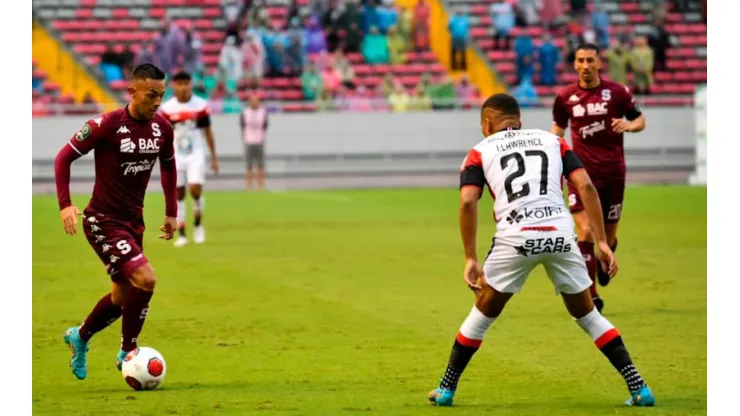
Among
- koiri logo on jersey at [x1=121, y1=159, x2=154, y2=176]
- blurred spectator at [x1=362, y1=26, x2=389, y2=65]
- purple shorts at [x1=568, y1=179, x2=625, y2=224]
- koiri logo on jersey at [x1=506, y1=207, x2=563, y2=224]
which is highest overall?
blurred spectator at [x1=362, y1=26, x2=389, y2=65]

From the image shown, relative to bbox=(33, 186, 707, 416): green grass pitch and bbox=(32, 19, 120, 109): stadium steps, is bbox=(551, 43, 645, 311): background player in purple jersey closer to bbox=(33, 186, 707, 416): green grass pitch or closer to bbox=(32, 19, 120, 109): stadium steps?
bbox=(33, 186, 707, 416): green grass pitch

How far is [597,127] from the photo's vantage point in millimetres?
13039

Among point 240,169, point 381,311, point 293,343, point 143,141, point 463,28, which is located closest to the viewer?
point 143,141

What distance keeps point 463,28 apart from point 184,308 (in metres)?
25.4

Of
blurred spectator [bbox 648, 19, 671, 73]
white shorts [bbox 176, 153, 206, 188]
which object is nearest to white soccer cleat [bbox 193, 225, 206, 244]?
white shorts [bbox 176, 153, 206, 188]

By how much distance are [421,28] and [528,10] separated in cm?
372

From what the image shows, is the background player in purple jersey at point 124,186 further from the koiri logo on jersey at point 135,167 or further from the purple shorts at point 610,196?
the purple shorts at point 610,196

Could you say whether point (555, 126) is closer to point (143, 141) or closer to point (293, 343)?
point (293, 343)

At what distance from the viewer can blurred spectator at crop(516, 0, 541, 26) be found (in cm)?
4056

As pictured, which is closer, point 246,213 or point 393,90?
point 246,213

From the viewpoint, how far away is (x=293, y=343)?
38.3 ft

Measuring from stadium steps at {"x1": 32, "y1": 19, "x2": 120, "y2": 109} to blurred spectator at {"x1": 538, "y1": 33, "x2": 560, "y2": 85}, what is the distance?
11.6m

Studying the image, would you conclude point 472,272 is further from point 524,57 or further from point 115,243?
point 524,57
